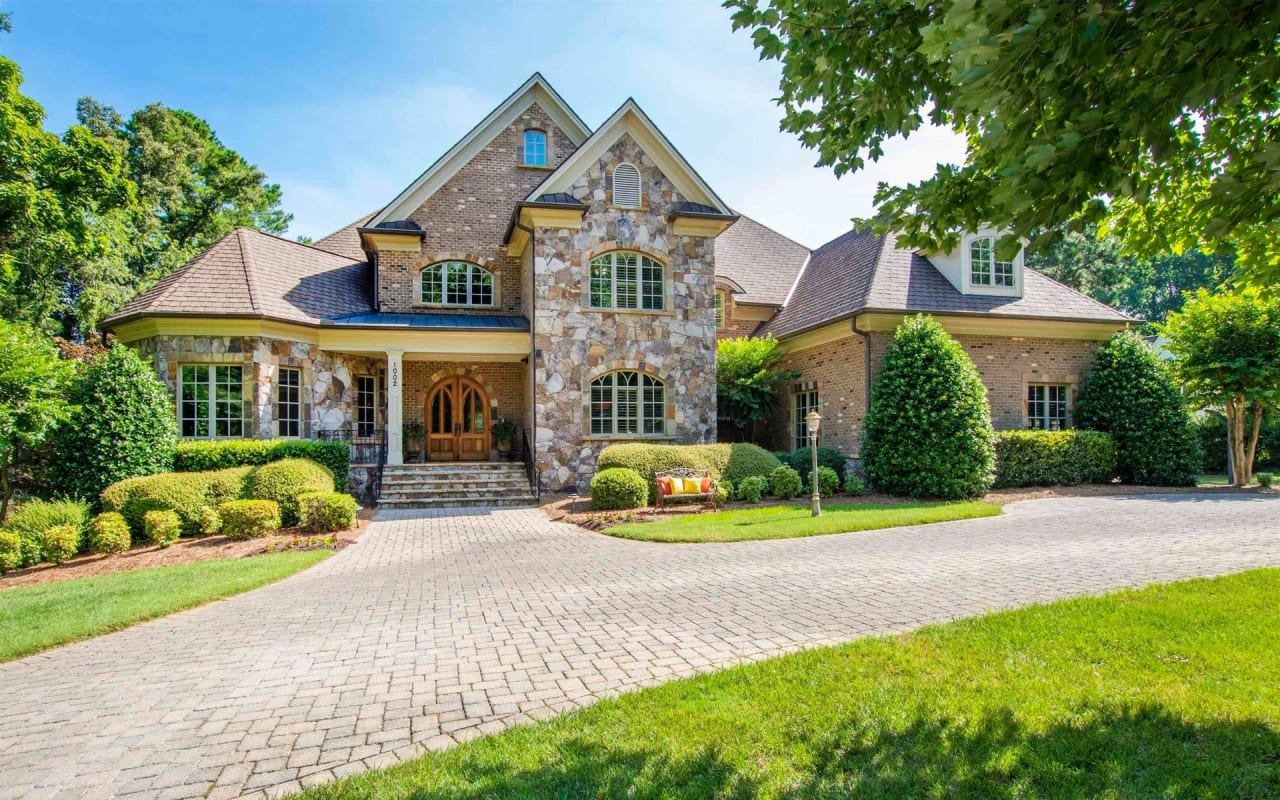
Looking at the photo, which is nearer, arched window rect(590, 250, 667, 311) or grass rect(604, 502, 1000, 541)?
grass rect(604, 502, 1000, 541)

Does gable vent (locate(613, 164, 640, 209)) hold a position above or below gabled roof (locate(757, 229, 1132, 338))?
above

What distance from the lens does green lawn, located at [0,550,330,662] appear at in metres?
6.02

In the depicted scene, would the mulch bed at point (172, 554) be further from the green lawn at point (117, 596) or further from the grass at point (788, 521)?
the grass at point (788, 521)

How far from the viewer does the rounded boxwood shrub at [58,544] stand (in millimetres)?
9922

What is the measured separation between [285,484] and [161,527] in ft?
6.84

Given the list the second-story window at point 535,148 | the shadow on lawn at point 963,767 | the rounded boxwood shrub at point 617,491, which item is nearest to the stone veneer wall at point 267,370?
the rounded boxwood shrub at point 617,491

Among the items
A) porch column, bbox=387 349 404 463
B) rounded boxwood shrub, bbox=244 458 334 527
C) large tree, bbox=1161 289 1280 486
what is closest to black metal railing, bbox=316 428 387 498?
porch column, bbox=387 349 404 463

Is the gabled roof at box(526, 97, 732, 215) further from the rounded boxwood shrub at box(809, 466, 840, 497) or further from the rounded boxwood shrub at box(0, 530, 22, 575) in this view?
the rounded boxwood shrub at box(0, 530, 22, 575)

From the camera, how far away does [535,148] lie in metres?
20.0

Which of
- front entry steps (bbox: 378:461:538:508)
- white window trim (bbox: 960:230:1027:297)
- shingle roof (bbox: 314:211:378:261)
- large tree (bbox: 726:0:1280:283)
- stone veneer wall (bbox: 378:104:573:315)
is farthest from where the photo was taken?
shingle roof (bbox: 314:211:378:261)

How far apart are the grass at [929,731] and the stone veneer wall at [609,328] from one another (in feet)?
38.9

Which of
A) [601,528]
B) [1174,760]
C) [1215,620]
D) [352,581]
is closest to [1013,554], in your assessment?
[1215,620]

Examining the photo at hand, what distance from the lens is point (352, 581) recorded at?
313 inches

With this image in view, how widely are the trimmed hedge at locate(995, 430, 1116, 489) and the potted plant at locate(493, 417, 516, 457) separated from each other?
41.6 feet
